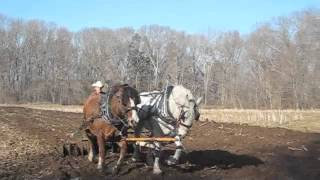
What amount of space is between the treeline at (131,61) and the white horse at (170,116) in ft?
256

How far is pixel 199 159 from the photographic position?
45.0 ft

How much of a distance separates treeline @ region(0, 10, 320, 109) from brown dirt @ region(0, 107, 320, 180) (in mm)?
70913

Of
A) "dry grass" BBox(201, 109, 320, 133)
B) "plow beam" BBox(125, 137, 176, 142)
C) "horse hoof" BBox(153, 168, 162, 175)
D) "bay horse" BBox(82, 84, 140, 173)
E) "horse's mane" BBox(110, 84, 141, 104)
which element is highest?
"horse's mane" BBox(110, 84, 141, 104)

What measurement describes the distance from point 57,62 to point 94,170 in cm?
9321

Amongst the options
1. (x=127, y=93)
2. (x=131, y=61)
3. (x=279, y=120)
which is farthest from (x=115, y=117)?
(x=131, y=61)

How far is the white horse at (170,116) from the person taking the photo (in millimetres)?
11352

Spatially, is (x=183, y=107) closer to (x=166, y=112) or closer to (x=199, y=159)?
(x=166, y=112)

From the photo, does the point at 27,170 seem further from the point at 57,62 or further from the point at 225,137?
the point at 57,62

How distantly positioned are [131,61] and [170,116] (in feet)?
287

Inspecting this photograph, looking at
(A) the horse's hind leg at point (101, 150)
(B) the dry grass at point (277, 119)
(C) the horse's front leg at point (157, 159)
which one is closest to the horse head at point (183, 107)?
(C) the horse's front leg at point (157, 159)

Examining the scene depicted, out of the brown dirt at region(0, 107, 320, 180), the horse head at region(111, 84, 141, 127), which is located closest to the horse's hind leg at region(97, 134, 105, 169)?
the brown dirt at region(0, 107, 320, 180)

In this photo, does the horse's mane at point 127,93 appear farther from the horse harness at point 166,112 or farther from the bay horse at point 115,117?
the horse harness at point 166,112

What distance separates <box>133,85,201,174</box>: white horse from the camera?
1135 centimetres

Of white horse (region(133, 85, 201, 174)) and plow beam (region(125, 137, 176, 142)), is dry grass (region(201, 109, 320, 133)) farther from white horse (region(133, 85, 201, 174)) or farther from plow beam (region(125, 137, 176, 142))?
plow beam (region(125, 137, 176, 142))
